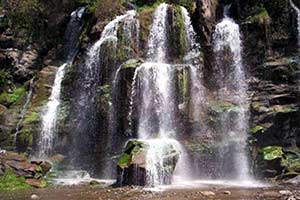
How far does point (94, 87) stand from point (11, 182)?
8037 mm

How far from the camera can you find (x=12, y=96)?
2923cm

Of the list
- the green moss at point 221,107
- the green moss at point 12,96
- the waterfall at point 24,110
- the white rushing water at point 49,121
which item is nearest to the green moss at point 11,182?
the white rushing water at point 49,121

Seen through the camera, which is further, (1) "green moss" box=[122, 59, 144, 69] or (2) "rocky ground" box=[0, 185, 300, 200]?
(1) "green moss" box=[122, 59, 144, 69]

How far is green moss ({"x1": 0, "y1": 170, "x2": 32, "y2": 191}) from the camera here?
18.7 metres

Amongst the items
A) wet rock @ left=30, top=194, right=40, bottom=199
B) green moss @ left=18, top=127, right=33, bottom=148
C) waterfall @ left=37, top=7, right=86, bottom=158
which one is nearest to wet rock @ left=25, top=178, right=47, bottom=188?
wet rock @ left=30, top=194, right=40, bottom=199

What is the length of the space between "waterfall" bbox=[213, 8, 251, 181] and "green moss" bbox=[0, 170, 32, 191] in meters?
8.93

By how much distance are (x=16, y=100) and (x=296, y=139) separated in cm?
1713

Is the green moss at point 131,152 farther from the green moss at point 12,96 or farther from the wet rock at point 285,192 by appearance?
the green moss at point 12,96

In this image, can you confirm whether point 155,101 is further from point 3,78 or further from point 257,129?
point 3,78

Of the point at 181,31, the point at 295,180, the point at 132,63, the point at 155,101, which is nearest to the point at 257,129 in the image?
the point at 295,180

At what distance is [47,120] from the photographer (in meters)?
25.5

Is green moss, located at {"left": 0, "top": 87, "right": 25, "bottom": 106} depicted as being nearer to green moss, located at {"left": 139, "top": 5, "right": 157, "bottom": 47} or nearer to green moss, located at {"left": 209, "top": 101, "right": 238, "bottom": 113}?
green moss, located at {"left": 139, "top": 5, "right": 157, "bottom": 47}

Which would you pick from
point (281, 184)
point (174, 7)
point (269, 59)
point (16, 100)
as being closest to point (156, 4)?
point (174, 7)

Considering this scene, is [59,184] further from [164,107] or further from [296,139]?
[296,139]
